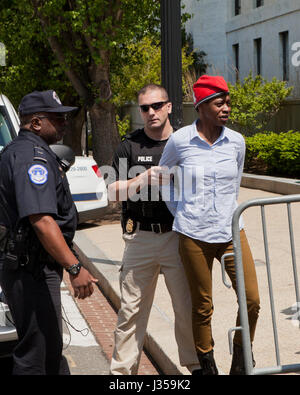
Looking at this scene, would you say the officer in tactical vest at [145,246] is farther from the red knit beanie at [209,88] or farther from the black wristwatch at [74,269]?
the black wristwatch at [74,269]

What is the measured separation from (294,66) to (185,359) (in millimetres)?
22305

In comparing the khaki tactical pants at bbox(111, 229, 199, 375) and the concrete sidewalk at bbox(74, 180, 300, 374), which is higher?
the khaki tactical pants at bbox(111, 229, 199, 375)

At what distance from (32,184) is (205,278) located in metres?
1.28

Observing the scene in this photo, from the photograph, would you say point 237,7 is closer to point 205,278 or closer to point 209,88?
point 209,88

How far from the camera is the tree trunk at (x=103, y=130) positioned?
13.5m

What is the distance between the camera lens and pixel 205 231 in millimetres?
4055

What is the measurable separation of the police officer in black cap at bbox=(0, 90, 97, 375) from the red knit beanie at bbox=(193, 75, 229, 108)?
858 millimetres

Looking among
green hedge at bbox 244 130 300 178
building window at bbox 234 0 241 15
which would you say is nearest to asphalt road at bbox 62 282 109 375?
green hedge at bbox 244 130 300 178

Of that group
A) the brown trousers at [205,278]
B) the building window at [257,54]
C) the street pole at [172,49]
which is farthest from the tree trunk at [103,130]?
the building window at [257,54]

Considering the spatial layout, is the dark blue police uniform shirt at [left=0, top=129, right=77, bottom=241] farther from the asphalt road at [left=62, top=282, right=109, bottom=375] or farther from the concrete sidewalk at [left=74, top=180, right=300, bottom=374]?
the concrete sidewalk at [left=74, top=180, right=300, bottom=374]

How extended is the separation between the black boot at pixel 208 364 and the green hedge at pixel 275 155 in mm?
11538

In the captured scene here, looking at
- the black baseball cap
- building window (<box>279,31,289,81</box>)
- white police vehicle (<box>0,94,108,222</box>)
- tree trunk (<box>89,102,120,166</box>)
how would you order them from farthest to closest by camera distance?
1. building window (<box>279,31,289,81</box>)
2. tree trunk (<box>89,102,120,166</box>)
3. white police vehicle (<box>0,94,108,222</box>)
4. the black baseball cap

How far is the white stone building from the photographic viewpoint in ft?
84.4
